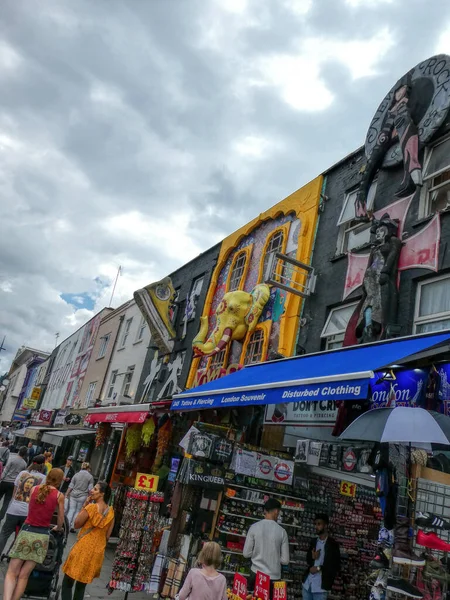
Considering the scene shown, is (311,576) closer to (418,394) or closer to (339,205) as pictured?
(418,394)

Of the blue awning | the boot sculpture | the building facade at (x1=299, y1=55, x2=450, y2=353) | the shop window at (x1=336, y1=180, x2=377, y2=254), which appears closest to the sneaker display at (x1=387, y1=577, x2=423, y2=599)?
the boot sculpture

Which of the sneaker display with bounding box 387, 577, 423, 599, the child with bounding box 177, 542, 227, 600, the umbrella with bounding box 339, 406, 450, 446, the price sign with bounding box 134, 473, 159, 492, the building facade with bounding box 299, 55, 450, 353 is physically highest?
the building facade with bounding box 299, 55, 450, 353

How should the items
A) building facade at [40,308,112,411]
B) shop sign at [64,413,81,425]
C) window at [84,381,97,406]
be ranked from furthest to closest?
building facade at [40,308,112,411] → window at [84,381,97,406] → shop sign at [64,413,81,425]

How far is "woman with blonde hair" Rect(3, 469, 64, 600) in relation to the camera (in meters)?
5.57

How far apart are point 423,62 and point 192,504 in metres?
9.61

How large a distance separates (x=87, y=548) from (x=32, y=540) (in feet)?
2.35

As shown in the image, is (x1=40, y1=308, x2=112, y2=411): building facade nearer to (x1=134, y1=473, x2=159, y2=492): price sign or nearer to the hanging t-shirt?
(x1=134, y1=473, x2=159, y2=492): price sign

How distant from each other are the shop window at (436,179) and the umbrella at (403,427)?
16.2ft

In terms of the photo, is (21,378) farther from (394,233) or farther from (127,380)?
(394,233)

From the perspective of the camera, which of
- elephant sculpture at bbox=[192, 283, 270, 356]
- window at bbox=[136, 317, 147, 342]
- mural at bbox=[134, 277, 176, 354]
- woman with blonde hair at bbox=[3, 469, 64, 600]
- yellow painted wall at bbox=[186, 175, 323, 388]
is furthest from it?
window at bbox=[136, 317, 147, 342]

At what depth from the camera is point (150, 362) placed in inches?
768

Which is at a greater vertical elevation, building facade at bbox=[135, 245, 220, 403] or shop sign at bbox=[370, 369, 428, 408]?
building facade at bbox=[135, 245, 220, 403]

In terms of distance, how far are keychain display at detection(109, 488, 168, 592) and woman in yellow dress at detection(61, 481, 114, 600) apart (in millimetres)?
1486

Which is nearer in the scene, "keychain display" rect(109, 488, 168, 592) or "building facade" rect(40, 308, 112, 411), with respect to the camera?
"keychain display" rect(109, 488, 168, 592)
